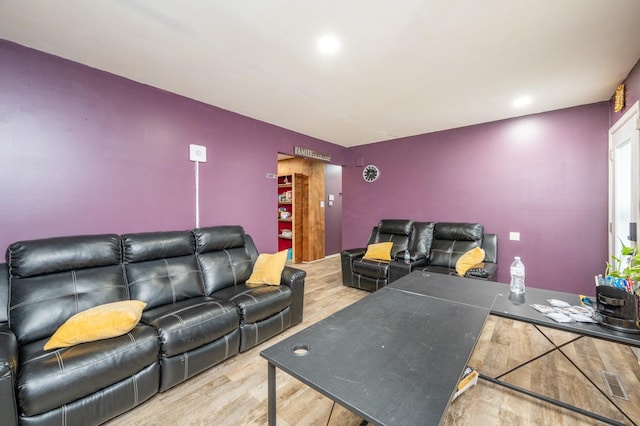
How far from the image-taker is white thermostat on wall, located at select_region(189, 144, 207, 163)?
306 cm

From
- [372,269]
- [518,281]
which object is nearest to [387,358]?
[518,281]

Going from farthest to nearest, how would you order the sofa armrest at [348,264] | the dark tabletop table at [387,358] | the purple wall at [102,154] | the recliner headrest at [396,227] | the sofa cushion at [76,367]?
the recliner headrest at [396,227], the sofa armrest at [348,264], the purple wall at [102,154], the sofa cushion at [76,367], the dark tabletop table at [387,358]

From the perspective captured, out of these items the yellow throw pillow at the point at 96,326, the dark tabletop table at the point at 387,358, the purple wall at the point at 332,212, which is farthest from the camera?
the purple wall at the point at 332,212

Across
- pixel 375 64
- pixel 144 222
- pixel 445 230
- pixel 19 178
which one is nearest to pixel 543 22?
pixel 375 64

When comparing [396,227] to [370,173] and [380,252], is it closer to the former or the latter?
[380,252]

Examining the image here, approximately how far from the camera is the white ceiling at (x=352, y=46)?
1.68 metres

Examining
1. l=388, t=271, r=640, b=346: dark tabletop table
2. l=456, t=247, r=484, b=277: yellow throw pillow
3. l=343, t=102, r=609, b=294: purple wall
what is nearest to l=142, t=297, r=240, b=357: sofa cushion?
l=388, t=271, r=640, b=346: dark tabletop table

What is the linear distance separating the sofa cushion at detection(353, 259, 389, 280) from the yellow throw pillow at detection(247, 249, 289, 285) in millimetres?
1464

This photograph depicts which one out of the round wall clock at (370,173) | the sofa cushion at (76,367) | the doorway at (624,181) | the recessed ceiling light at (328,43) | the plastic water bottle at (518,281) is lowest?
the sofa cushion at (76,367)

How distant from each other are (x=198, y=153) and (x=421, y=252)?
331cm

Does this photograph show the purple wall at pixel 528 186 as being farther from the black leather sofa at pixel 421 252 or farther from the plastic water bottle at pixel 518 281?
the plastic water bottle at pixel 518 281

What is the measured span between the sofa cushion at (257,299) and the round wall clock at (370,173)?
10.3 feet

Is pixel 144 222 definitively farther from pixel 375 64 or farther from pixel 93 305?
pixel 375 64

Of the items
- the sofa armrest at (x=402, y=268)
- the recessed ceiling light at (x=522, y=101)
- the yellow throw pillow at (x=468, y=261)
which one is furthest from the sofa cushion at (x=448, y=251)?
the recessed ceiling light at (x=522, y=101)
